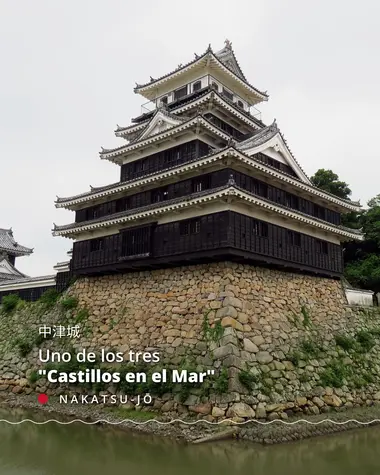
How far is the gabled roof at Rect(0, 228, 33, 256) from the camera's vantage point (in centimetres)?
4328

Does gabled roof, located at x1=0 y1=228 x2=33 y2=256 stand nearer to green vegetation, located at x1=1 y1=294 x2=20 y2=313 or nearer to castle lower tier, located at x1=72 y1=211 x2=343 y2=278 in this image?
green vegetation, located at x1=1 y1=294 x2=20 y2=313

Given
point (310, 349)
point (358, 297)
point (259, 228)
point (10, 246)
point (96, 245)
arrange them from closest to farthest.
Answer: point (310, 349) < point (259, 228) < point (96, 245) < point (358, 297) < point (10, 246)

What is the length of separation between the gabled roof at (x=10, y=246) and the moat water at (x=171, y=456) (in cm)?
2980

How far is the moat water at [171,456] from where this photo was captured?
40.3 ft

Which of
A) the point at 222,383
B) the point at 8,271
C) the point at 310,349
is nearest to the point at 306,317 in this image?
the point at 310,349

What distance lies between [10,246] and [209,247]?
31064mm

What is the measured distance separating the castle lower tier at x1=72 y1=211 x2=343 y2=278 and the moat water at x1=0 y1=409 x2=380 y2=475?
771 centimetres

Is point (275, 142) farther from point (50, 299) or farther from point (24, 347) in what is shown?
point (24, 347)

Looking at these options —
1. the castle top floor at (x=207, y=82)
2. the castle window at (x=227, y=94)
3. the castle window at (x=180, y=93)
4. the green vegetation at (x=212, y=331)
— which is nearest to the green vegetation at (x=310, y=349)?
the green vegetation at (x=212, y=331)

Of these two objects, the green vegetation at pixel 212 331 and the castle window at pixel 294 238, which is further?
the castle window at pixel 294 238

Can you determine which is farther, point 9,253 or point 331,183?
point 9,253

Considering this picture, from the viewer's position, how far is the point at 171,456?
43.3ft

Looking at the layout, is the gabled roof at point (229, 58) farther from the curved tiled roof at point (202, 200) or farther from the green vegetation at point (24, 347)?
the green vegetation at point (24, 347)

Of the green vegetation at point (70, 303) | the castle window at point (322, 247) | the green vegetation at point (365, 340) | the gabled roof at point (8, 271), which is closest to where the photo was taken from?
the green vegetation at point (365, 340)
